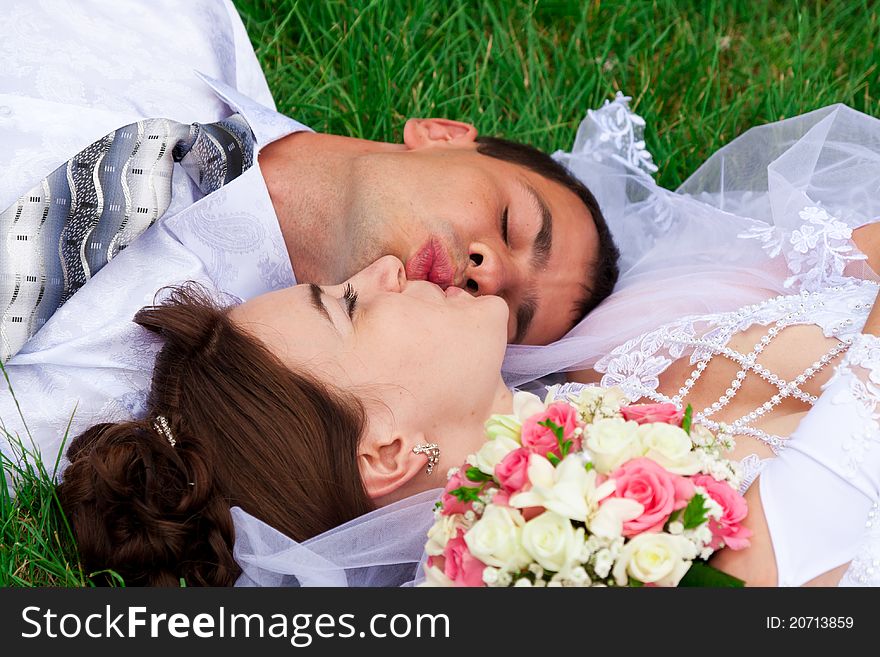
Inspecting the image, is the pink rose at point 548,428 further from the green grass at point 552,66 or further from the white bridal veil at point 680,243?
the green grass at point 552,66

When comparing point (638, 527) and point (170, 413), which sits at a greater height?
point (638, 527)

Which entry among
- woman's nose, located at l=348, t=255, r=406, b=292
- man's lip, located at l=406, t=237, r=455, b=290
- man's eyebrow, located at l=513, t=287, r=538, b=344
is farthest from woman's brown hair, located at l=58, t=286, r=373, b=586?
man's eyebrow, located at l=513, t=287, r=538, b=344

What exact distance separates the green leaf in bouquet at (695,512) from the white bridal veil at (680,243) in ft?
2.46

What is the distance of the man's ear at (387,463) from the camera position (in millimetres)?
2349

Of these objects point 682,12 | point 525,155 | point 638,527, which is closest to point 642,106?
point 682,12

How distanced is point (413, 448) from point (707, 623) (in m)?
0.83

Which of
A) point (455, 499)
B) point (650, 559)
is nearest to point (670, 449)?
point (650, 559)

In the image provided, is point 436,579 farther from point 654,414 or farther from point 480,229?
point 480,229

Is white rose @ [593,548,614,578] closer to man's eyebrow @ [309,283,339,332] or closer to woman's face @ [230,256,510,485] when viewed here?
woman's face @ [230,256,510,485]

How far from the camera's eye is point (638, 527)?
175 cm

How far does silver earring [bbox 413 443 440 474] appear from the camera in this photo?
93.3 inches

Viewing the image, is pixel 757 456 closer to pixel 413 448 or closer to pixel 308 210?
pixel 413 448

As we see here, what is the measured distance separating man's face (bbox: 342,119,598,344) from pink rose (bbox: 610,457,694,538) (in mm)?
1301

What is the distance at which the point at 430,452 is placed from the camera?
7.81 ft
